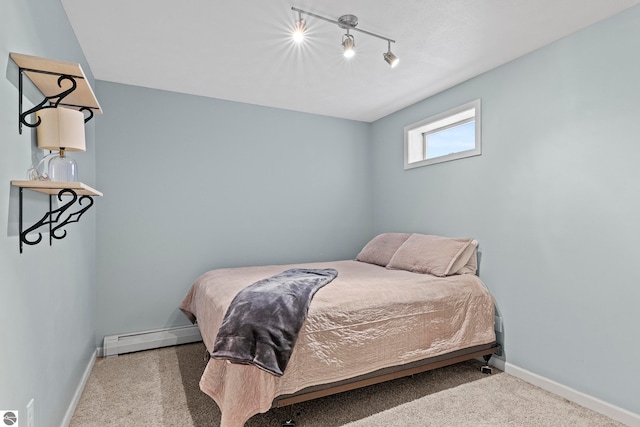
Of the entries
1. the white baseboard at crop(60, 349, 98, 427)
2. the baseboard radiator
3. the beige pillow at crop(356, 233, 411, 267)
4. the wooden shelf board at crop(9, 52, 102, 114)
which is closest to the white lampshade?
the wooden shelf board at crop(9, 52, 102, 114)

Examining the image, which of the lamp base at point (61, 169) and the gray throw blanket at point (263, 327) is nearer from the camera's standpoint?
the lamp base at point (61, 169)

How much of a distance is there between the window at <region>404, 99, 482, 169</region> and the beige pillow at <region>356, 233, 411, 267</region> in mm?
817

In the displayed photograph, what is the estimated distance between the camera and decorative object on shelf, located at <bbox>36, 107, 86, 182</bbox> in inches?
57.6

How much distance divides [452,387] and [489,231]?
128cm

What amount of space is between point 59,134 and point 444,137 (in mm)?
3264

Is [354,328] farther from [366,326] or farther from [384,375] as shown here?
[384,375]

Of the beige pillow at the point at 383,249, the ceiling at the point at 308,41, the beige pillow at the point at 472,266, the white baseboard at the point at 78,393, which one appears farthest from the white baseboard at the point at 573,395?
the white baseboard at the point at 78,393

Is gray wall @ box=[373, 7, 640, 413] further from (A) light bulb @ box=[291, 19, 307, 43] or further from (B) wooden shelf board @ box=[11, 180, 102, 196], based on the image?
(B) wooden shelf board @ box=[11, 180, 102, 196]

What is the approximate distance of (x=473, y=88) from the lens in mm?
2994

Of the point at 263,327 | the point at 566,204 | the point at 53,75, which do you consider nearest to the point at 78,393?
the point at 263,327

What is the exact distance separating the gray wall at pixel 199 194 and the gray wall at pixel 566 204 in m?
1.61

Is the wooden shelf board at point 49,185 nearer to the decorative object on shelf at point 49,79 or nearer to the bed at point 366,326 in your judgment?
the decorative object on shelf at point 49,79

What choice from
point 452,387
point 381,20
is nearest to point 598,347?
point 452,387

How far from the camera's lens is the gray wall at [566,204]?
2.02 metres
